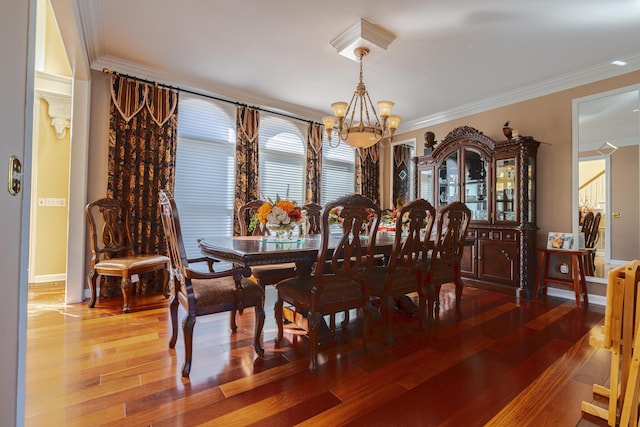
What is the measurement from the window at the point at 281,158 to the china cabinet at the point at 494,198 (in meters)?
2.20

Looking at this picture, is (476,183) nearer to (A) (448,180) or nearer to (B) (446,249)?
(A) (448,180)

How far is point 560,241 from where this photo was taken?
3.64 metres

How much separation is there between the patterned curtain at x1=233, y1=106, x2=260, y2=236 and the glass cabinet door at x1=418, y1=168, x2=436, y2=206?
2.72 meters

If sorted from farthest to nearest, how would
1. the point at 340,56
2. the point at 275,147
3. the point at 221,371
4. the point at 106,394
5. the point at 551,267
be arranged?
the point at 275,147, the point at 551,267, the point at 340,56, the point at 221,371, the point at 106,394

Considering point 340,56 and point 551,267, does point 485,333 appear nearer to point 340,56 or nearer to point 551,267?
point 551,267

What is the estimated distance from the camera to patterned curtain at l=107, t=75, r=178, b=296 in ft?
11.4

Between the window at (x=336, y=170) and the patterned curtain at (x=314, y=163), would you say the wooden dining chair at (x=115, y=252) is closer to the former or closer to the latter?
the patterned curtain at (x=314, y=163)

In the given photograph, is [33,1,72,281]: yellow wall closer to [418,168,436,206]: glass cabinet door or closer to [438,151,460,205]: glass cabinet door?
[418,168,436,206]: glass cabinet door

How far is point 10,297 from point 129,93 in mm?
3258

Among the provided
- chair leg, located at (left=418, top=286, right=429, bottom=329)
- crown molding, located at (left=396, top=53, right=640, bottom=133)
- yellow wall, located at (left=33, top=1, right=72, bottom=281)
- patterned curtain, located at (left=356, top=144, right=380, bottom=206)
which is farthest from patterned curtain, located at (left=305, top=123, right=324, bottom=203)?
yellow wall, located at (left=33, top=1, right=72, bottom=281)

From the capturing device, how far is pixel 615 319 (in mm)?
1416

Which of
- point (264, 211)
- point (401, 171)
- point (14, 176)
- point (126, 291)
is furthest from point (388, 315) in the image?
point (401, 171)

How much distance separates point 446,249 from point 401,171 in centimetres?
346

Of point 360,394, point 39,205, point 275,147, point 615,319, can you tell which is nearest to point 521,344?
point 615,319
